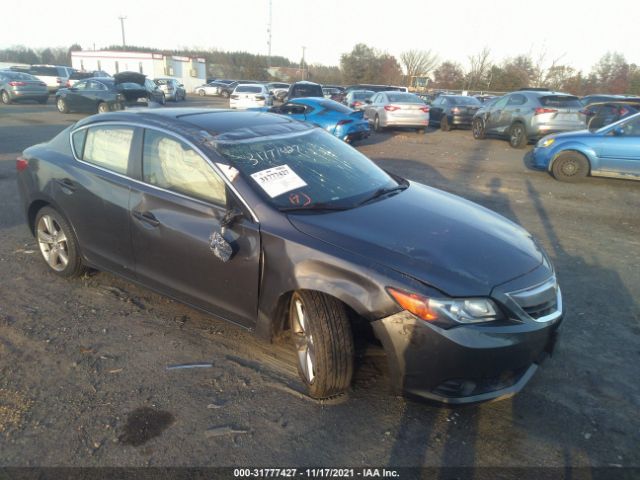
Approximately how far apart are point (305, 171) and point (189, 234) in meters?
0.94

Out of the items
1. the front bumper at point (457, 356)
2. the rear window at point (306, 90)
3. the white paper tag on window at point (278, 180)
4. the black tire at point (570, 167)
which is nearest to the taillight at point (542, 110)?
the black tire at point (570, 167)

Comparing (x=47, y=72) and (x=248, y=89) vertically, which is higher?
(x=47, y=72)

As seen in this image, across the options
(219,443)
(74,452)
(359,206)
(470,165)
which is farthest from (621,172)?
(74,452)

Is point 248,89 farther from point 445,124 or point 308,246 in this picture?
point 308,246

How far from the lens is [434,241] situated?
284 centimetres

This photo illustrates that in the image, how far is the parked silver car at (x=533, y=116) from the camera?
1310cm

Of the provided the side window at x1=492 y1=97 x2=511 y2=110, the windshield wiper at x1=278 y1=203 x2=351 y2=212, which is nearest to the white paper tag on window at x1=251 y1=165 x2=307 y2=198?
the windshield wiper at x1=278 y1=203 x2=351 y2=212

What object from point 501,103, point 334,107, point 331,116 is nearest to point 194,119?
point 331,116

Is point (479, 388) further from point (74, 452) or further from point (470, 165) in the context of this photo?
point (470, 165)

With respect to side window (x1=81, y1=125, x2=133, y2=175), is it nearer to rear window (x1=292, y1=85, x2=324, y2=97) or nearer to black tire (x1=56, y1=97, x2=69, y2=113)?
rear window (x1=292, y1=85, x2=324, y2=97)

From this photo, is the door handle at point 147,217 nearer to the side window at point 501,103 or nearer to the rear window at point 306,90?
the side window at point 501,103

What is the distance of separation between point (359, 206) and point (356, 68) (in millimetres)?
59091

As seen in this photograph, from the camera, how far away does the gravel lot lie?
2.48 meters

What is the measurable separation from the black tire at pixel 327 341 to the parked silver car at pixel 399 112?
48.3 ft
